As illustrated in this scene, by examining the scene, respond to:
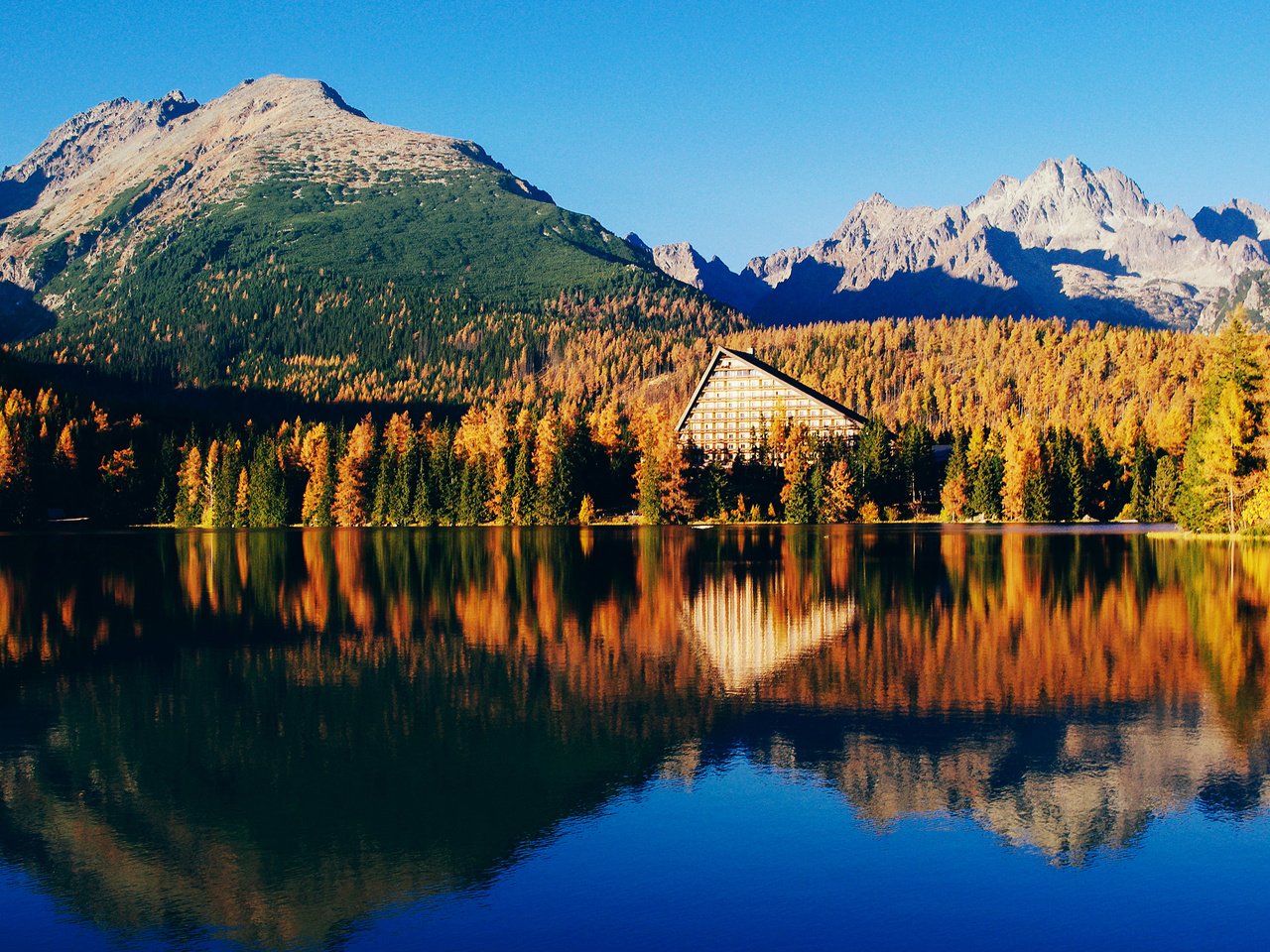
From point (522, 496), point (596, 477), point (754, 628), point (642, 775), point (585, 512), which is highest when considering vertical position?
point (596, 477)

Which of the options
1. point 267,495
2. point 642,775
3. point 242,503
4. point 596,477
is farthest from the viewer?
point 242,503

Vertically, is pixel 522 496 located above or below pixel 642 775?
above

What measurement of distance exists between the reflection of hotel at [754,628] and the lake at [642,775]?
27 centimetres

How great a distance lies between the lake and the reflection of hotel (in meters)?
0.27

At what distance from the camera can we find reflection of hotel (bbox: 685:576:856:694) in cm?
3991

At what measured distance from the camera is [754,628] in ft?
160

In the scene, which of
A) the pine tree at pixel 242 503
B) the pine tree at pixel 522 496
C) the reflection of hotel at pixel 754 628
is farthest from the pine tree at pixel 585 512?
the reflection of hotel at pixel 754 628

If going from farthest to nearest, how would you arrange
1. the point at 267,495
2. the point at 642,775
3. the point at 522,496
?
the point at 267,495, the point at 522,496, the point at 642,775

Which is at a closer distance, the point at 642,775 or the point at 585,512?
the point at 642,775

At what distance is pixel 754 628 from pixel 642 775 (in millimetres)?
22306

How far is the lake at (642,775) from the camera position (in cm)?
1964

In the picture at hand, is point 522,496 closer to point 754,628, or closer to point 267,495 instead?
point 267,495

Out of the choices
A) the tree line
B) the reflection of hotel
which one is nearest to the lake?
the reflection of hotel

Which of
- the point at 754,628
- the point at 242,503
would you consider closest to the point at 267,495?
the point at 242,503
